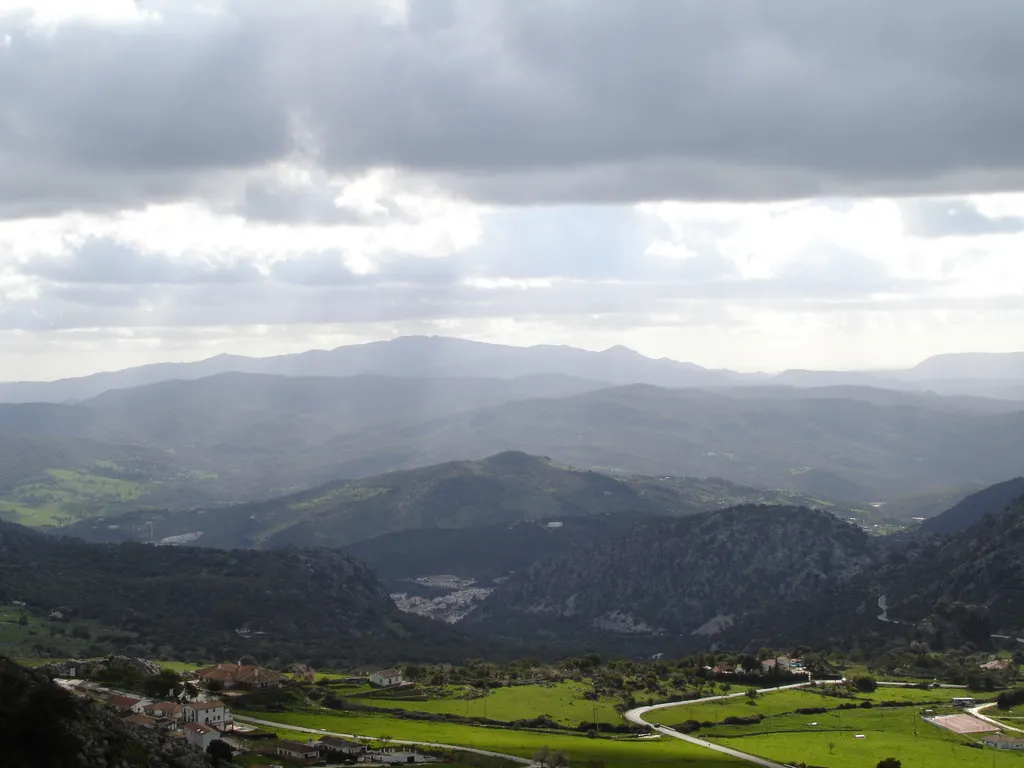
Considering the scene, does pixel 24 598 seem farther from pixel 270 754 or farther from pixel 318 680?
pixel 270 754

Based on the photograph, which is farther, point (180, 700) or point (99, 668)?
point (99, 668)

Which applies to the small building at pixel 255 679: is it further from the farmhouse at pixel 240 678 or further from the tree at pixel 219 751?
the tree at pixel 219 751

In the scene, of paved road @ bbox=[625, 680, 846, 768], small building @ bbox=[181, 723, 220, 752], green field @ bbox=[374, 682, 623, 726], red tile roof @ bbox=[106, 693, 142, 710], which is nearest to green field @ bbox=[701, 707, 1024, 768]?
paved road @ bbox=[625, 680, 846, 768]

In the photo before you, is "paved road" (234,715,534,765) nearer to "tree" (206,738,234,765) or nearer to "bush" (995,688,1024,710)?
"tree" (206,738,234,765)

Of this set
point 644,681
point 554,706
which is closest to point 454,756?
point 554,706

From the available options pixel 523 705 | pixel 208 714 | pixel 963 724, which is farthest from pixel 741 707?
pixel 208 714

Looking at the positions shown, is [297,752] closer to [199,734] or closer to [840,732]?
[199,734]
